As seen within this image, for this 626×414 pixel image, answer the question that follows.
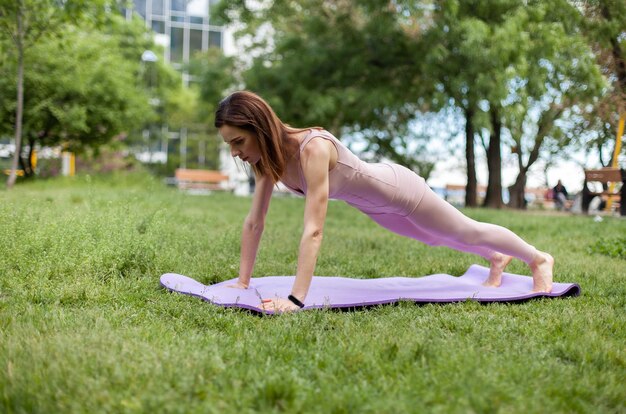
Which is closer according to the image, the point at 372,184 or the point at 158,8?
the point at 372,184

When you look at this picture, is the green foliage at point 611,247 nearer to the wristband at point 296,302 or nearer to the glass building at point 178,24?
the wristband at point 296,302

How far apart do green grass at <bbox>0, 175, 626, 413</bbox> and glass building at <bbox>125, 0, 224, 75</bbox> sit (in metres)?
34.6

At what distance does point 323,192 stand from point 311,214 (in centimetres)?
14

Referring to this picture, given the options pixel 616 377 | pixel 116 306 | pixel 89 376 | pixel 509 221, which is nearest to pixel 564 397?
pixel 616 377

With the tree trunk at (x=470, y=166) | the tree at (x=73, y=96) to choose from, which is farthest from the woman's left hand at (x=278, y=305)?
the tree trunk at (x=470, y=166)

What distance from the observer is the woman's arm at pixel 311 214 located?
3.31 m

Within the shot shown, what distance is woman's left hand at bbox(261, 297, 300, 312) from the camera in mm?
3279

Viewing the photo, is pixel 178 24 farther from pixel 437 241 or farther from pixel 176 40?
pixel 437 241

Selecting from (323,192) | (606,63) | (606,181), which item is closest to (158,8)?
(606,63)

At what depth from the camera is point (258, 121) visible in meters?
3.36

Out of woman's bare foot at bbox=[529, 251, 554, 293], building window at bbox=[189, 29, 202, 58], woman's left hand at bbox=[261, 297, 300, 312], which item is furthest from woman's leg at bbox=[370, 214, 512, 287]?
building window at bbox=[189, 29, 202, 58]

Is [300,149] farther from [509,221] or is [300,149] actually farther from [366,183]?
[509,221]

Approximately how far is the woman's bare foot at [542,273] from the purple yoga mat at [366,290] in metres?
0.06

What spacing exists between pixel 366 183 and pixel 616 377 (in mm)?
1804
